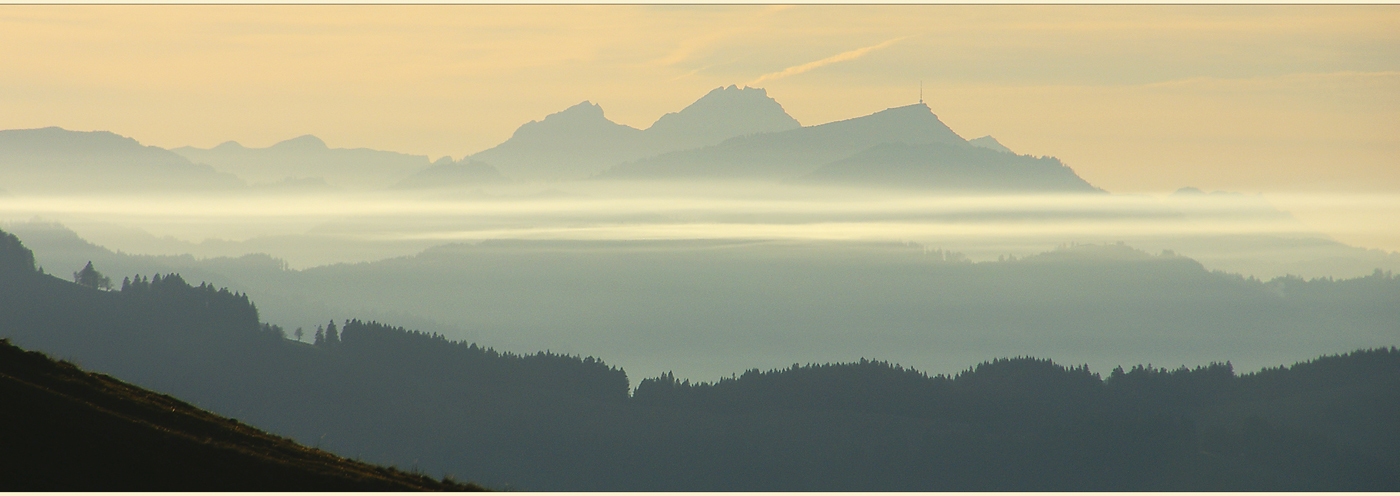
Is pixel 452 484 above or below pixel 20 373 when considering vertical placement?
below

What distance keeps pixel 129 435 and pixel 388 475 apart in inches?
400

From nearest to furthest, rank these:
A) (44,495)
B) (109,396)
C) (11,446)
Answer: (44,495), (11,446), (109,396)

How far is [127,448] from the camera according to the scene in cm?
4456

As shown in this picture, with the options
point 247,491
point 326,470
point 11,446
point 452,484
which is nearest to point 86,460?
point 11,446

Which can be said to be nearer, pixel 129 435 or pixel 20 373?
pixel 129 435

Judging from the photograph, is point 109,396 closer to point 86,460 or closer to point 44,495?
point 86,460

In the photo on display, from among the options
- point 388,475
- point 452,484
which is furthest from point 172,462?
point 452,484

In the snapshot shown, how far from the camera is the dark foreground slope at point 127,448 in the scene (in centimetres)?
4212

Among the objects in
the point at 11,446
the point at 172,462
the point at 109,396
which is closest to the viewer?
the point at 11,446

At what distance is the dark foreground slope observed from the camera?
→ 42.1 metres

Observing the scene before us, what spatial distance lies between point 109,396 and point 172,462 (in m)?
8.48

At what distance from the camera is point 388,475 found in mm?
50469

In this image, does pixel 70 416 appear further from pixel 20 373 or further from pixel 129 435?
pixel 20 373

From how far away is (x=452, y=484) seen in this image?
52688 mm
